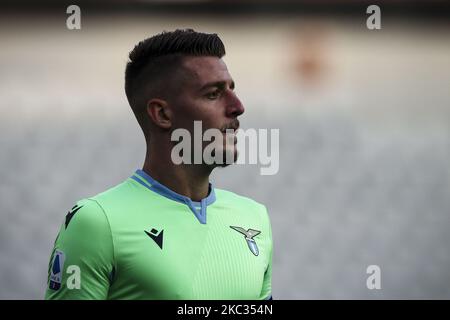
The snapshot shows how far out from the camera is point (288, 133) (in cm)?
454

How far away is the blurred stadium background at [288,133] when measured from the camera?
14.0ft

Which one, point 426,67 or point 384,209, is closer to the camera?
point 384,209

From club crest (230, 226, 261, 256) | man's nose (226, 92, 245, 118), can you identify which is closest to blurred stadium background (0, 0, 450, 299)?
club crest (230, 226, 261, 256)

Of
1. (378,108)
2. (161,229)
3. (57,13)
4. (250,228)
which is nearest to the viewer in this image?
(161,229)

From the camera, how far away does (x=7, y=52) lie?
4500mm

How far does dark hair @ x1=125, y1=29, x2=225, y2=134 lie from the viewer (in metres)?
2.19

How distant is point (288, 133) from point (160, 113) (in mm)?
2433

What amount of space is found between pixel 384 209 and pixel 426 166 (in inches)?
17.9

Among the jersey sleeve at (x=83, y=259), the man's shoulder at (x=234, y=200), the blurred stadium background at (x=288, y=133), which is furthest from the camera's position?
the blurred stadium background at (x=288, y=133)

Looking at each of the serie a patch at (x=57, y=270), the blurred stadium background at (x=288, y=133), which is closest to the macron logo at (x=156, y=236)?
the serie a patch at (x=57, y=270)

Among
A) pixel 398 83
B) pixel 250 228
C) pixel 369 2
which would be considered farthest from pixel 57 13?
pixel 250 228

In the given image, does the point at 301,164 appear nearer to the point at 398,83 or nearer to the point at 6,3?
the point at 398,83

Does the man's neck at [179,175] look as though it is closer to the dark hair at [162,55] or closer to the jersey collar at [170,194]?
the jersey collar at [170,194]

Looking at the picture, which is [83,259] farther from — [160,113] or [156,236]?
[160,113]
